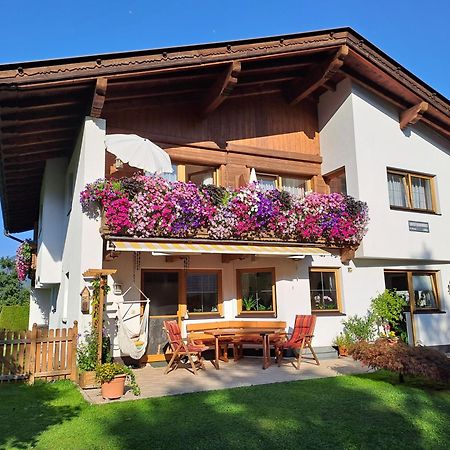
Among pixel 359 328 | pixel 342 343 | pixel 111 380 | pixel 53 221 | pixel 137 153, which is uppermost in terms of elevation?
pixel 137 153

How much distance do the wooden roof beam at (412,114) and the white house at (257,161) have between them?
5 centimetres

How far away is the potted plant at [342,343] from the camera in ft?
43.2

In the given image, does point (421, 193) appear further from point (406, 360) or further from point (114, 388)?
point (114, 388)

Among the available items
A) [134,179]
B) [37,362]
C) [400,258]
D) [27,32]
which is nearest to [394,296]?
[400,258]

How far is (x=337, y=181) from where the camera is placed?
50.5 feet

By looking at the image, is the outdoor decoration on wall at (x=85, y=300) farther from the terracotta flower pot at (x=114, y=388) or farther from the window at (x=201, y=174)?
the window at (x=201, y=174)

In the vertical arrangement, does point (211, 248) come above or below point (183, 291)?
above

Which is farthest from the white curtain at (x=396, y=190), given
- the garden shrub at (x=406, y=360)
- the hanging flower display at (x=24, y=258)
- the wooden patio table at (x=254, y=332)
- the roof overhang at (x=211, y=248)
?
the hanging flower display at (x=24, y=258)

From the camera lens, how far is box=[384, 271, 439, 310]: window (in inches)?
594

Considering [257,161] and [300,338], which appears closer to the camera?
[300,338]

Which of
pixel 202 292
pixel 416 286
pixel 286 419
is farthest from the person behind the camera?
pixel 416 286

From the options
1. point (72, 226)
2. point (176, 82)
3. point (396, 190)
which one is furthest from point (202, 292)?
point (396, 190)

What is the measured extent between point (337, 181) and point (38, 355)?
10.7 metres

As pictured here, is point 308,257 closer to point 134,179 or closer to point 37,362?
point 134,179
